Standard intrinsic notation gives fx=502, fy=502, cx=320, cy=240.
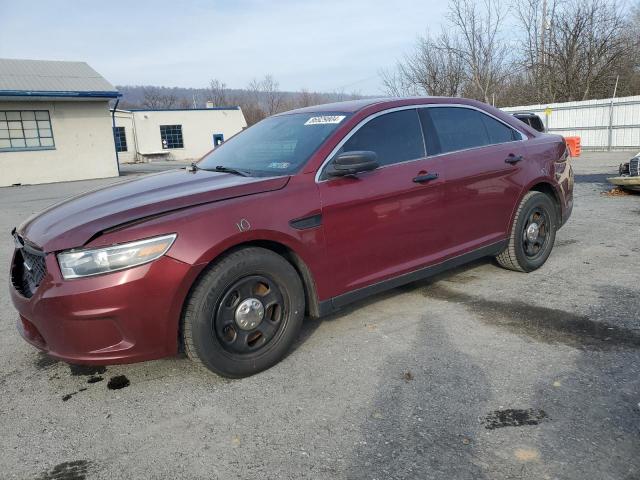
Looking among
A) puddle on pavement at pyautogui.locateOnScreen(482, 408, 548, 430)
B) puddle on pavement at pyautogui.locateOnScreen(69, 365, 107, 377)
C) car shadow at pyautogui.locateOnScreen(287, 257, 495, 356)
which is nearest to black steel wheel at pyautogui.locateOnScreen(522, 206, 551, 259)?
car shadow at pyautogui.locateOnScreen(287, 257, 495, 356)

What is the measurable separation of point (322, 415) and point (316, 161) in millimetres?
1627

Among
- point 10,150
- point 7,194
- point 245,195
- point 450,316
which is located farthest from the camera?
point 10,150

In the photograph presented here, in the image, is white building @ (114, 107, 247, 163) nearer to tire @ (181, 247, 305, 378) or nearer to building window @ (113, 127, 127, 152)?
building window @ (113, 127, 127, 152)

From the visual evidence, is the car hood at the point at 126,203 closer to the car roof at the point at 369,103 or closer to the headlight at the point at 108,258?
the headlight at the point at 108,258

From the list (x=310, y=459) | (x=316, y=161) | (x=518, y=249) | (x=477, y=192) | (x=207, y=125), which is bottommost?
(x=310, y=459)

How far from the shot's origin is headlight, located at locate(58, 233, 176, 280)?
2646mm

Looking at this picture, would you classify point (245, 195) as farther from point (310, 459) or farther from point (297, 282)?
point (310, 459)

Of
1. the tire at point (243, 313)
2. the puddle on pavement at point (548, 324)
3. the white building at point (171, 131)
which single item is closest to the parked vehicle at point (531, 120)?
the puddle on pavement at point (548, 324)

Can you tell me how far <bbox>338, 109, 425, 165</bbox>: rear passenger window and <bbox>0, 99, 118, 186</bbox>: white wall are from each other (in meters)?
21.7

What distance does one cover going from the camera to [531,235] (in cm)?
484

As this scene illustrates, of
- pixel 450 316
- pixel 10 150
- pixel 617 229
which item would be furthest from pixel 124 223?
pixel 10 150

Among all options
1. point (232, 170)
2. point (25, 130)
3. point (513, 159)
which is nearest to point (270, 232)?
point (232, 170)

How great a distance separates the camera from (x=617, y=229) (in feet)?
21.7

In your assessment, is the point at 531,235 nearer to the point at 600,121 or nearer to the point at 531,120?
the point at 531,120
